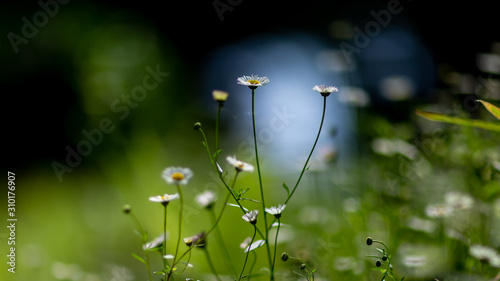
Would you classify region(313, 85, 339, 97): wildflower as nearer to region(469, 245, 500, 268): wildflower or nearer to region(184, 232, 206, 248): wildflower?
region(184, 232, 206, 248): wildflower

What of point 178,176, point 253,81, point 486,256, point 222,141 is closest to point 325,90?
point 253,81

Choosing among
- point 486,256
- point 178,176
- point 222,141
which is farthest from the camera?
point 222,141

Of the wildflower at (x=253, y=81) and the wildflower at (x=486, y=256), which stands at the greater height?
the wildflower at (x=253, y=81)

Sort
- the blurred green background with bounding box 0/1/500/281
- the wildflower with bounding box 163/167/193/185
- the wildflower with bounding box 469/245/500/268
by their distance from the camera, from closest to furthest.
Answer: the wildflower with bounding box 163/167/193/185
the wildflower with bounding box 469/245/500/268
the blurred green background with bounding box 0/1/500/281

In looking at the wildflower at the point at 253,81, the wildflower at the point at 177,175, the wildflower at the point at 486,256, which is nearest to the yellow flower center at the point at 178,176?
the wildflower at the point at 177,175

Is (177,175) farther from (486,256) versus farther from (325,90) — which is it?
(486,256)

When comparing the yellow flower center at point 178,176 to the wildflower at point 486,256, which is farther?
the wildflower at point 486,256

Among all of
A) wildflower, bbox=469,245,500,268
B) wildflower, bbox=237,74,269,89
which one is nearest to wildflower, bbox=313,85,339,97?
wildflower, bbox=237,74,269,89

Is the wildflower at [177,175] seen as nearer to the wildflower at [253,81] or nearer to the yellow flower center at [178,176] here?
the yellow flower center at [178,176]

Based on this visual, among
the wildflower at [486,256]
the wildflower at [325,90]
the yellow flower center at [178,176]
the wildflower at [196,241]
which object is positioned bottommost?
the wildflower at [486,256]
